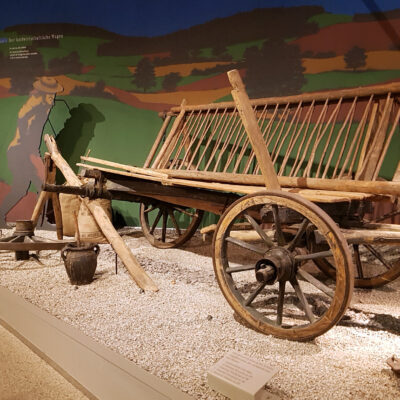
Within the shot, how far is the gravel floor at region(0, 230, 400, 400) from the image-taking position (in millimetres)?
1964

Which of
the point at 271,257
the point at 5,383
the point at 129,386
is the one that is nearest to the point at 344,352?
the point at 271,257

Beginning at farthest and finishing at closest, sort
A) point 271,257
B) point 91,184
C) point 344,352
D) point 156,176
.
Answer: point 91,184
point 156,176
point 271,257
point 344,352

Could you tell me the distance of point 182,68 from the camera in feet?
21.1

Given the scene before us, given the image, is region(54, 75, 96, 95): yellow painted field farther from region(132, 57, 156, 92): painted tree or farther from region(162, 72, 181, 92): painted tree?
region(162, 72, 181, 92): painted tree

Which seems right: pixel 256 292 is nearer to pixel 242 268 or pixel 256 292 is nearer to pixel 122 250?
pixel 242 268

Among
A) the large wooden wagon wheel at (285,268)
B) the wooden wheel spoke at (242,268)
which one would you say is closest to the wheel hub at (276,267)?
the large wooden wagon wheel at (285,268)

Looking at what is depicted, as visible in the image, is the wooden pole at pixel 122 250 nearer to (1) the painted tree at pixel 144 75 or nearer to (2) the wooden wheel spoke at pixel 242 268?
(2) the wooden wheel spoke at pixel 242 268

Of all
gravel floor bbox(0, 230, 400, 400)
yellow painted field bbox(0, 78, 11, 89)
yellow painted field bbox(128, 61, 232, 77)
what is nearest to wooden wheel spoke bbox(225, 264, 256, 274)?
gravel floor bbox(0, 230, 400, 400)

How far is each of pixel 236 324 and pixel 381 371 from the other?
0.97 metres

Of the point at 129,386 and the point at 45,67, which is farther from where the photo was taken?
the point at 45,67

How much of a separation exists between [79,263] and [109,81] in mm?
4316

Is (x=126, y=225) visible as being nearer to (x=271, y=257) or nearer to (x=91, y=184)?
(x=91, y=184)

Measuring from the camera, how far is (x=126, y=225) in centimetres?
704

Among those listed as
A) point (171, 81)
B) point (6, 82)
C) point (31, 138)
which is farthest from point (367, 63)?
point (6, 82)
